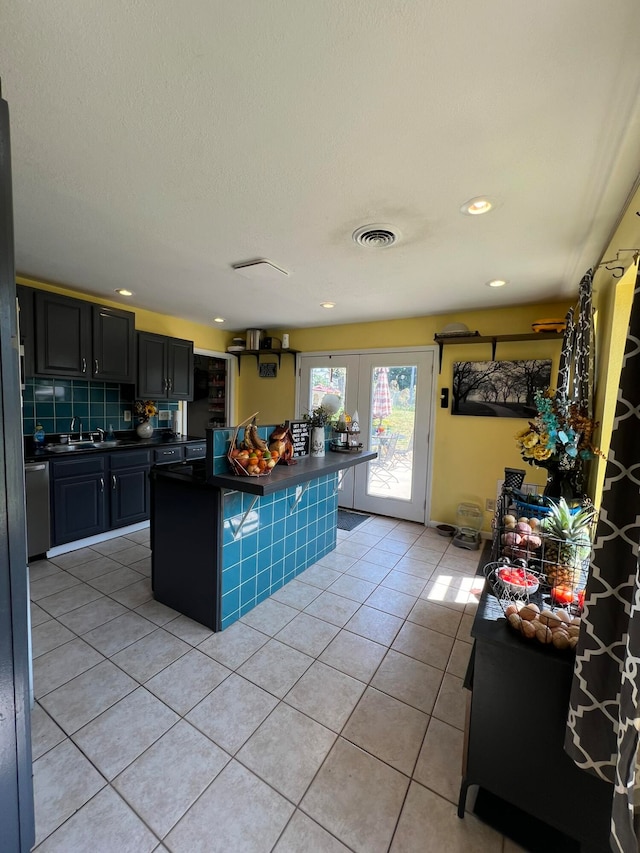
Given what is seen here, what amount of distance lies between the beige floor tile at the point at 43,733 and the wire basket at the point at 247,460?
1.34m

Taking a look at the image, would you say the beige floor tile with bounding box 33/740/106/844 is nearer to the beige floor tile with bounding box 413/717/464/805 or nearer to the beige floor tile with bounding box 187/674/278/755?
the beige floor tile with bounding box 187/674/278/755

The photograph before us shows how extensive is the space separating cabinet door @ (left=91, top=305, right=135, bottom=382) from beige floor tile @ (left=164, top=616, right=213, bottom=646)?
2475mm

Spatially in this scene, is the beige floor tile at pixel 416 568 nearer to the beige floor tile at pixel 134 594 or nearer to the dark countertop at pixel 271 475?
the dark countertop at pixel 271 475

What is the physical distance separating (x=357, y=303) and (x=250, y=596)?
284 cm

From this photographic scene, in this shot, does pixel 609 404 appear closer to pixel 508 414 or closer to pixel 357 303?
pixel 508 414

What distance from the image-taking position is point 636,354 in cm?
78

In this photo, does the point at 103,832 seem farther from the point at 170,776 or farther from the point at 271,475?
the point at 271,475

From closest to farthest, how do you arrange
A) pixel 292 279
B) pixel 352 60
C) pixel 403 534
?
pixel 352 60 → pixel 292 279 → pixel 403 534

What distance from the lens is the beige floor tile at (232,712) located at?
1503 mm

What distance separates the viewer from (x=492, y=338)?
348 cm

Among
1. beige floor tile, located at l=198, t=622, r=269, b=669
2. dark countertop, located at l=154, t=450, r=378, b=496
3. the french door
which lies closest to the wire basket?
dark countertop, located at l=154, t=450, r=378, b=496

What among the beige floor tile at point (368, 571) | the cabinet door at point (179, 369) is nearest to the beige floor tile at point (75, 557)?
the cabinet door at point (179, 369)

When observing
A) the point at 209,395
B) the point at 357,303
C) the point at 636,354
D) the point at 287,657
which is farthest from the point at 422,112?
the point at 209,395

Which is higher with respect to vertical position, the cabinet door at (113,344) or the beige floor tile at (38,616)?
the cabinet door at (113,344)
